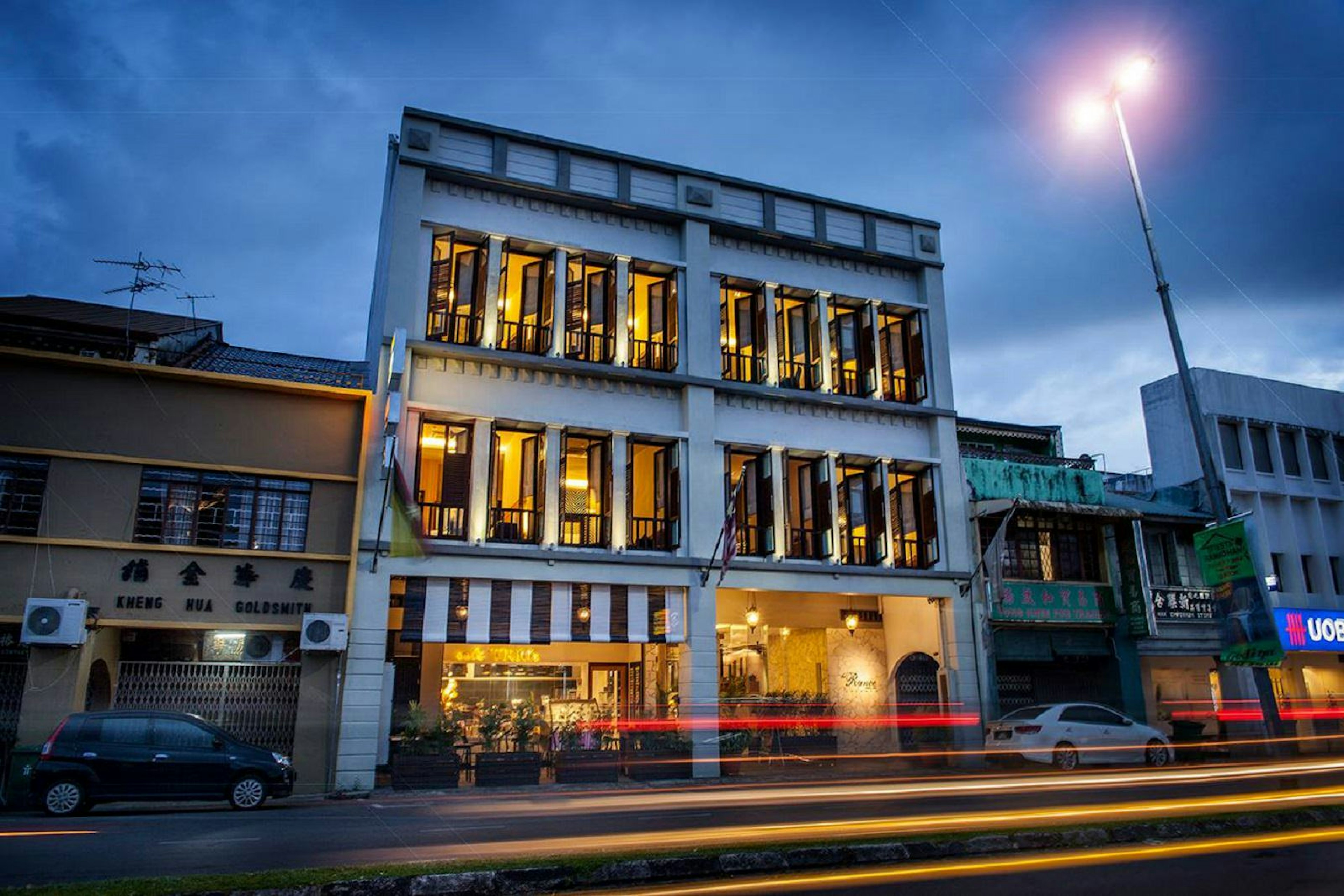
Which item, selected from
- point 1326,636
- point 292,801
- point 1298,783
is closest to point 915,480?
point 1326,636

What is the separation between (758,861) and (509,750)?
509 inches

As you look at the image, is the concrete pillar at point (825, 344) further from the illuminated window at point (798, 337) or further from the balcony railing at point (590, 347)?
the balcony railing at point (590, 347)

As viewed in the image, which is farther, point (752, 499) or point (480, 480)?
point (752, 499)

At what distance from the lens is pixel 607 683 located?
26906mm

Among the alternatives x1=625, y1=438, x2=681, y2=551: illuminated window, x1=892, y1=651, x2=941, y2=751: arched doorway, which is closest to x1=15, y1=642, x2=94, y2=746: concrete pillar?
x1=625, y1=438, x2=681, y2=551: illuminated window

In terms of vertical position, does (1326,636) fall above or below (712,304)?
below

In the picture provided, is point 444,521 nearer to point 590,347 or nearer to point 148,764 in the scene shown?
point 590,347

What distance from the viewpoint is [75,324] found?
20.6 metres

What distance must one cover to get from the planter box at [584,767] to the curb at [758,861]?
40.1 feet

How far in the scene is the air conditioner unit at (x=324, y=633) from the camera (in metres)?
18.9

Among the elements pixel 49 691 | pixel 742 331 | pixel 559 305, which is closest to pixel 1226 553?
pixel 742 331

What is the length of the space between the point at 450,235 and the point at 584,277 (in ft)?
11.4

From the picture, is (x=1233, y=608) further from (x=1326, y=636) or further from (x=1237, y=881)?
(x=1237, y=881)

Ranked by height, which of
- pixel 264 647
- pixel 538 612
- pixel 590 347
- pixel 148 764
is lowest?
pixel 148 764
